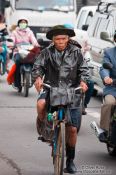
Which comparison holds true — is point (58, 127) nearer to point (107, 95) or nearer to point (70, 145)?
point (70, 145)

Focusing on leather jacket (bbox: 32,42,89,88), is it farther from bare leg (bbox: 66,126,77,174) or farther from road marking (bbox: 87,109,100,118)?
road marking (bbox: 87,109,100,118)

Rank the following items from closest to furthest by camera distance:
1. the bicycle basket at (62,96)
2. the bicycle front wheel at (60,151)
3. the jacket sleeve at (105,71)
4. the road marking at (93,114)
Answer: the bicycle front wheel at (60,151)
the bicycle basket at (62,96)
the jacket sleeve at (105,71)
the road marking at (93,114)

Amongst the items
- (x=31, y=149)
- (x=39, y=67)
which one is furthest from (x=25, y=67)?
(x=39, y=67)

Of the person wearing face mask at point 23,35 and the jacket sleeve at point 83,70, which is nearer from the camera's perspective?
the jacket sleeve at point 83,70

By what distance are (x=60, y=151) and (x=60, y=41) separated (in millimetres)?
1268

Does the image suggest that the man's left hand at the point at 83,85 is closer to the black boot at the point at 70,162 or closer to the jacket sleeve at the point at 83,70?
the jacket sleeve at the point at 83,70

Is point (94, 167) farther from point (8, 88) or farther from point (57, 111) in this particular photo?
point (8, 88)

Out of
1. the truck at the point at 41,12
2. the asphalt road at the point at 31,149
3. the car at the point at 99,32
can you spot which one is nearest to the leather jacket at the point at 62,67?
the asphalt road at the point at 31,149

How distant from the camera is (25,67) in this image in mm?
16031

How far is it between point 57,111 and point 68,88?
0.28 metres

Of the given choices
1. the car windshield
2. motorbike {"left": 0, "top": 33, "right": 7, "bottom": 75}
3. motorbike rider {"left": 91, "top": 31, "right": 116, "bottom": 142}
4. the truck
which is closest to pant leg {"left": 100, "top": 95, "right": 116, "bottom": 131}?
motorbike rider {"left": 91, "top": 31, "right": 116, "bottom": 142}

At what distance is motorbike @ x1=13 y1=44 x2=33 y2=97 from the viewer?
1574 cm

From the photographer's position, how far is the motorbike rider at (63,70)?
7.94 metres

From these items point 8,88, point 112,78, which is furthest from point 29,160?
point 8,88
